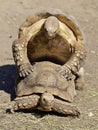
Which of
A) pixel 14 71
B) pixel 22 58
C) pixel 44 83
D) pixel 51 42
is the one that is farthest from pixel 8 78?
pixel 44 83

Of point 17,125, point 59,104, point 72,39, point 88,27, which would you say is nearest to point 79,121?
point 59,104

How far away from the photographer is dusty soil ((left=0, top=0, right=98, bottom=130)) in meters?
4.77

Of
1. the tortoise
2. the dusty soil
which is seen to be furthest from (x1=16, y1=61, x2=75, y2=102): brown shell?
the dusty soil

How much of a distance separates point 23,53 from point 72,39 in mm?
566

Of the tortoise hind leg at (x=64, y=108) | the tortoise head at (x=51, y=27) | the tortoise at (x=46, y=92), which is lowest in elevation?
the tortoise hind leg at (x=64, y=108)

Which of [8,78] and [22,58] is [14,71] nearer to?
[8,78]

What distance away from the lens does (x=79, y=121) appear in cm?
484

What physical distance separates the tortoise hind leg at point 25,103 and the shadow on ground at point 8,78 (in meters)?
0.51

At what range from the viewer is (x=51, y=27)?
5066 mm

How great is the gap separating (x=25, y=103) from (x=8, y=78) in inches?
51.4

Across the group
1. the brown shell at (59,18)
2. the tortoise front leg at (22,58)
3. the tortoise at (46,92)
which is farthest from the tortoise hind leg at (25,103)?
the brown shell at (59,18)

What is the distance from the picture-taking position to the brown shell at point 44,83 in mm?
4938

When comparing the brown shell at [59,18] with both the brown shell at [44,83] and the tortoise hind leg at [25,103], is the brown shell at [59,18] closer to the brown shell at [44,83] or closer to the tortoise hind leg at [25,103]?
the brown shell at [44,83]

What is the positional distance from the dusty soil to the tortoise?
0.36 feet
